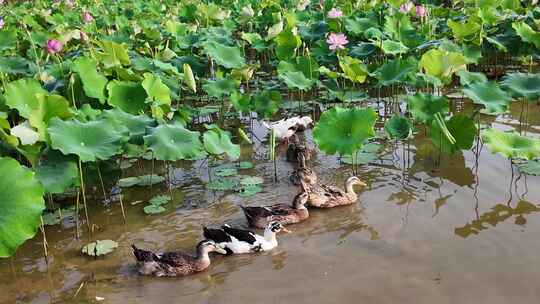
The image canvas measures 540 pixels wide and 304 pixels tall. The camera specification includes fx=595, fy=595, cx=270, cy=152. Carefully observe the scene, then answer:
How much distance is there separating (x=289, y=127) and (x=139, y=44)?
356cm

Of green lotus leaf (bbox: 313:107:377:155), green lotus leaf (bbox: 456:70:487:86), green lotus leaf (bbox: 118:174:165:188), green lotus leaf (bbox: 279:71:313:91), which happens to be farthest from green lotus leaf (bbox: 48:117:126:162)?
green lotus leaf (bbox: 456:70:487:86)

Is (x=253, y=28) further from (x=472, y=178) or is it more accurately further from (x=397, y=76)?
(x=472, y=178)

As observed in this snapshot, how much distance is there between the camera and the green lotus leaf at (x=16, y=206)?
138 inches

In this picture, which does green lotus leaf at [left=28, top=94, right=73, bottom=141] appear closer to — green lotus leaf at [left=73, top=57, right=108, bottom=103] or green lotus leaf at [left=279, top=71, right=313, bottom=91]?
green lotus leaf at [left=73, top=57, right=108, bottom=103]

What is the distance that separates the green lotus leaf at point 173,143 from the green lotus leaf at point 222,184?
2.31 feet

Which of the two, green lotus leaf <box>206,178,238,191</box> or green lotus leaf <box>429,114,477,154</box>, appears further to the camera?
green lotus leaf <box>206,178,238,191</box>

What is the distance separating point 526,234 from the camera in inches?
168

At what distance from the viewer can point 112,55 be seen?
20.4 feet

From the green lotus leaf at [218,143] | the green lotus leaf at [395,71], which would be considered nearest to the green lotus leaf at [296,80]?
the green lotus leaf at [395,71]

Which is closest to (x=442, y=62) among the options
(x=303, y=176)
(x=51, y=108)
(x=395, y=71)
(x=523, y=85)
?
(x=395, y=71)

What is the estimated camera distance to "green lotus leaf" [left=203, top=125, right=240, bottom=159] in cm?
489

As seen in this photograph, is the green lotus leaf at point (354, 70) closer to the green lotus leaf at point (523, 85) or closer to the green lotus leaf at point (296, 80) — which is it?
the green lotus leaf at point (296, 80)

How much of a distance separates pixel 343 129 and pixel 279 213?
1018 millimetres

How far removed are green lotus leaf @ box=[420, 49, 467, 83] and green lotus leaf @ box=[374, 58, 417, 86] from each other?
20 centimetres
